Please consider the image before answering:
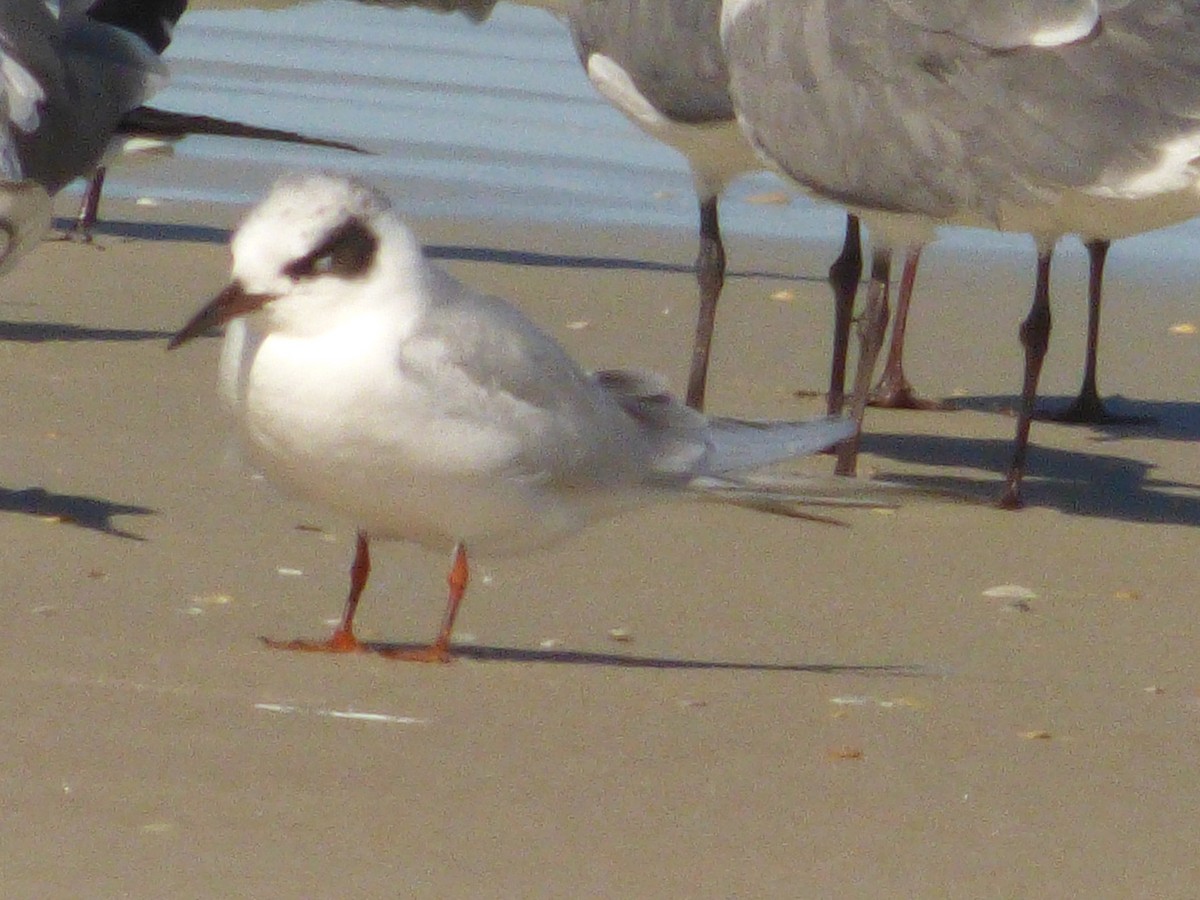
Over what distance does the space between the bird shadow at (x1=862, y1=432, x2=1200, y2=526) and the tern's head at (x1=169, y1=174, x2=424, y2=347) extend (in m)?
2.43

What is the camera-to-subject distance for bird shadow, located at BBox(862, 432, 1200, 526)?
6.96m

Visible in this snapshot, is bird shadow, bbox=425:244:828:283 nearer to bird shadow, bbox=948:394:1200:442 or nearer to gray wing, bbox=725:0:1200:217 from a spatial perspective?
bird shadow, bbox=948:394:1200:442

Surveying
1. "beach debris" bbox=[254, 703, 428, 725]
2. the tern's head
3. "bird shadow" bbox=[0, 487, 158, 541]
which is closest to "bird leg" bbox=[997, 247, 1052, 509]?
"bird shadow" bbox=[0, 487, 158, 541]

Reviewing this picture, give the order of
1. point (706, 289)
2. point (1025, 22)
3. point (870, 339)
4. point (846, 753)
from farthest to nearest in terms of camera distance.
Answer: point (706, 289) → point (870, 339) → point (1025, 22) → point (846, 753)

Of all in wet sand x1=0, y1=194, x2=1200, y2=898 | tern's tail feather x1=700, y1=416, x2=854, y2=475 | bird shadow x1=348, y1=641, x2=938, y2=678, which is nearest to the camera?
wet sand x1=0, y1=194, x2=1200, y2=898

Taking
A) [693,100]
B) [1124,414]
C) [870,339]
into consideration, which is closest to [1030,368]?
[870,339]

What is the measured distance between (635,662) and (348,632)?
529 mm

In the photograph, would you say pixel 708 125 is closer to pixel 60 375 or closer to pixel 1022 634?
pixel 60 375

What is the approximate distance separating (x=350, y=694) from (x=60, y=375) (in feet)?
10.5

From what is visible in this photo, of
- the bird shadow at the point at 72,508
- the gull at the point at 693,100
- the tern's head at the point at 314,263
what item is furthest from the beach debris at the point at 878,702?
the gull at the point at 693,100

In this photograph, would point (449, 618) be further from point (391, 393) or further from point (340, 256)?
point (340, 256)

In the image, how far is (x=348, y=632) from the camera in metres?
4.84

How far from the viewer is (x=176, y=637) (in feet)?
16.1

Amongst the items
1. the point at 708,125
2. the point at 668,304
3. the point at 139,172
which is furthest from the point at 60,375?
the point at 139,172
